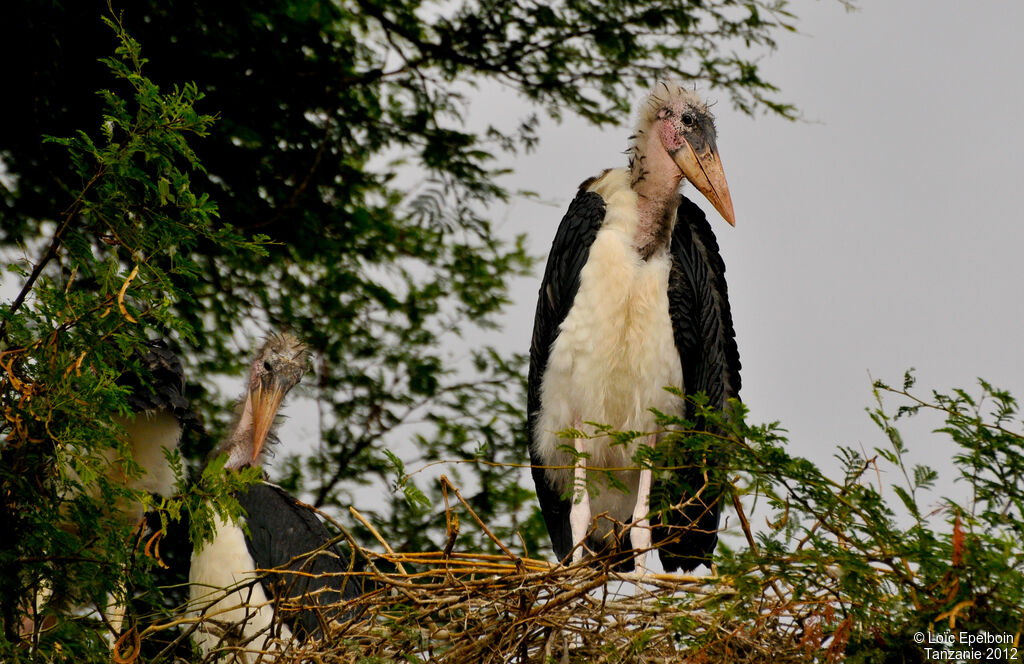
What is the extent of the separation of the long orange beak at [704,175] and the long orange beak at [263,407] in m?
2.13

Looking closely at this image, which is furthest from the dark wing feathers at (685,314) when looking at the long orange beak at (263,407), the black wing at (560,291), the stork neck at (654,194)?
the long orange beak at (263,407)

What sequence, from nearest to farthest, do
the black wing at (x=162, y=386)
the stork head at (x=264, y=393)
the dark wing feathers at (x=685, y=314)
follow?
the dark wing feathers at (x=685, y=314), the black wing at (x=162, y=386), the stork head at (x=264, y=393)

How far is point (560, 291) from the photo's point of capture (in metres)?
4.61

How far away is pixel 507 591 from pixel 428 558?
0.98 feet

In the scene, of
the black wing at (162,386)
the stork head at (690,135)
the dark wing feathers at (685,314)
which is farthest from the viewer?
the black wing at (162,386)

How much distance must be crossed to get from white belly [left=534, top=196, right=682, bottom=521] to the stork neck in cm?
4

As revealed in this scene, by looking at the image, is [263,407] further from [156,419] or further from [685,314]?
[685,314]

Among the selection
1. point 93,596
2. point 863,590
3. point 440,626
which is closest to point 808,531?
point 863,590

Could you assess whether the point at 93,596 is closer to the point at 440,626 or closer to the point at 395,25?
the point at 440,626

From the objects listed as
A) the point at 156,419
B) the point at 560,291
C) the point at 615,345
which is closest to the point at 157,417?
the point at 156,419

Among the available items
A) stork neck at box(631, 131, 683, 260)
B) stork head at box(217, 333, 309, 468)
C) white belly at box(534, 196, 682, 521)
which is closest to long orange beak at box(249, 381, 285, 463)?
stork head at box(217, 333, 309, 468)

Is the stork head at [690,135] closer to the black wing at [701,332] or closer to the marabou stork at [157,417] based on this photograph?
the black wing at [701,332]

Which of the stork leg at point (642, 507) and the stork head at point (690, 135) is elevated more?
the stork head at point (690, 135)

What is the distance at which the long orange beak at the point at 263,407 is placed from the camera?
5.66 m
